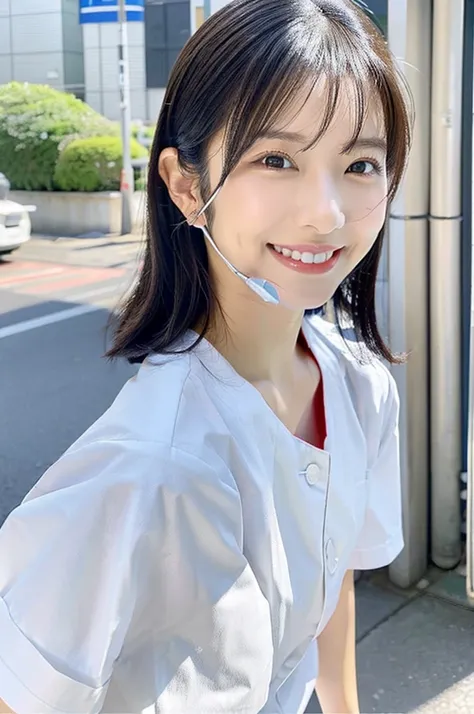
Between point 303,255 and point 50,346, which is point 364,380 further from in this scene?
point 50,346

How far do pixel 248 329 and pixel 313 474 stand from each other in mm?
193

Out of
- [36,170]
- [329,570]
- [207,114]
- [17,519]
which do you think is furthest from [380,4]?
[17,519]

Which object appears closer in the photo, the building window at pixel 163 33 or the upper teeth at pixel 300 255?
the upper teeth at pixel 300 255

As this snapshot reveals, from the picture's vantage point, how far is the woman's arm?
1.24 meters

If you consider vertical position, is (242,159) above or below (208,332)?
above


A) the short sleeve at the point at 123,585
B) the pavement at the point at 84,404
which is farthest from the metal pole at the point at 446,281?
the short sleeve at the point at 123,585

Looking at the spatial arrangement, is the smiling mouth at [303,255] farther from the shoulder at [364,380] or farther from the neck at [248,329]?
the shoulder at [364,380]

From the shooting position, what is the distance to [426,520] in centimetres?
250

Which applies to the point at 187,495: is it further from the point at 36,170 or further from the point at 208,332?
the point at 36,170

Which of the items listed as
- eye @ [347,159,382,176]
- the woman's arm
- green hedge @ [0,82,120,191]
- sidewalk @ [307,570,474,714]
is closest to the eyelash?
eye @ [347,159,382,176]

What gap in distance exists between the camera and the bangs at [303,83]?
81 centimetres

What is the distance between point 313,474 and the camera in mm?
945

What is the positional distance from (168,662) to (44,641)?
0.12 meters

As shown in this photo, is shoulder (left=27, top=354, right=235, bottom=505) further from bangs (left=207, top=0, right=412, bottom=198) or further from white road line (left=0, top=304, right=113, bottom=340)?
white road line (left=0, top=304, right=113, bottom=340)
